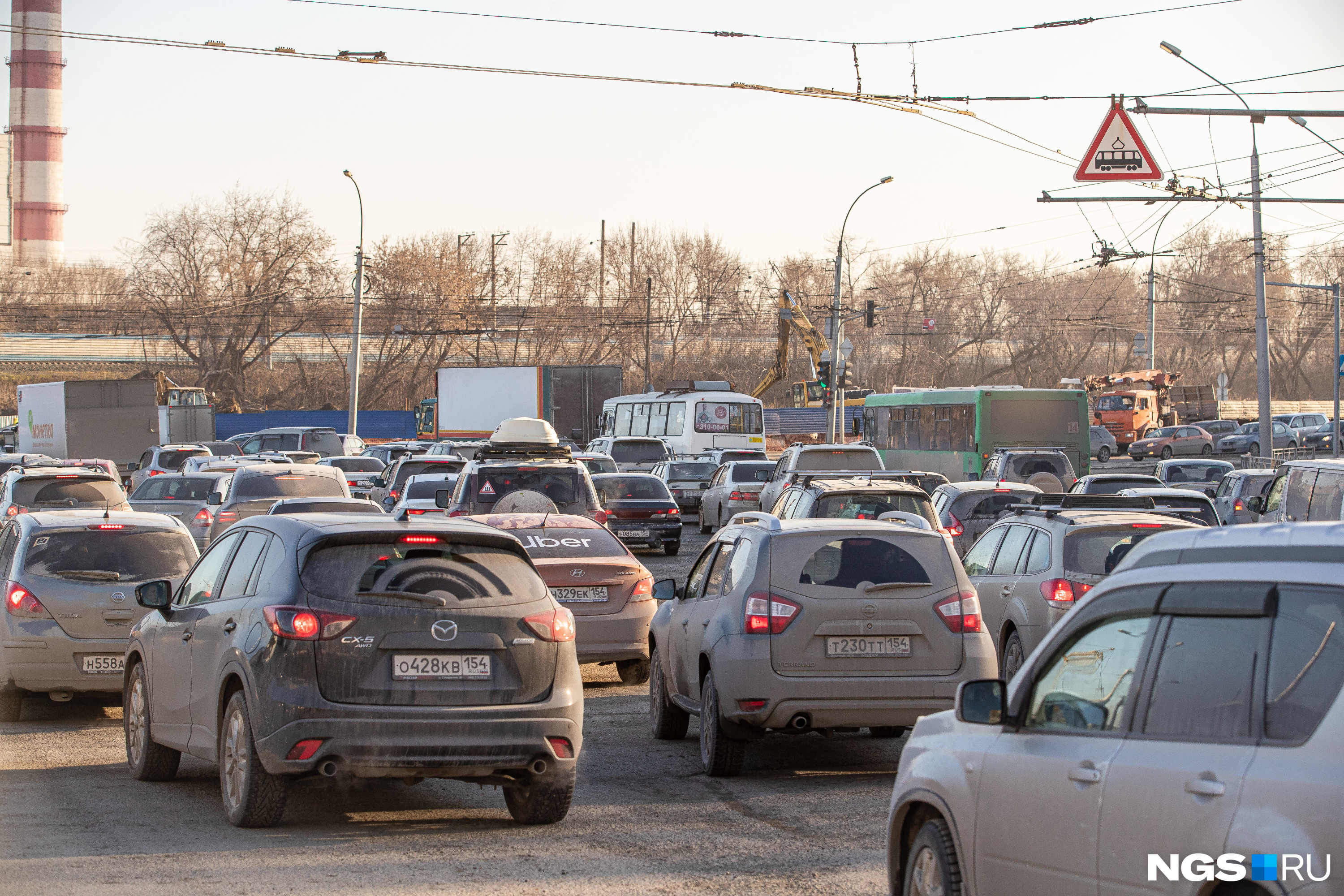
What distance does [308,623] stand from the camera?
670 cm

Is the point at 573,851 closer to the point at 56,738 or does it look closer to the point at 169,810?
the point at 169,810

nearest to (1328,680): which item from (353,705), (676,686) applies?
(353,705)

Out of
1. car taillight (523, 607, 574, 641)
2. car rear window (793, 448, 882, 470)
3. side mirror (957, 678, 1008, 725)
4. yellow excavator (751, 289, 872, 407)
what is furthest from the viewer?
yellow excavator (751, 289, 872, 407)

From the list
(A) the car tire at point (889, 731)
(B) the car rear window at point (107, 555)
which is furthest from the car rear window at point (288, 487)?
(A) the car tire at point (889, 731)

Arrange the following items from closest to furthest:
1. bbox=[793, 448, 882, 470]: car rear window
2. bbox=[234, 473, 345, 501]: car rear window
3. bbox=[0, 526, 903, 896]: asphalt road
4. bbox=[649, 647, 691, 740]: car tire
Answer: bbox=[0, 526, 903, 896]: asphalt road → bbox=[649, 647, 691, 740]: car tire → bbox=[234, 473, 345, 501]: car rear window → bbox=[793, 448, 882, 470]: car rear window

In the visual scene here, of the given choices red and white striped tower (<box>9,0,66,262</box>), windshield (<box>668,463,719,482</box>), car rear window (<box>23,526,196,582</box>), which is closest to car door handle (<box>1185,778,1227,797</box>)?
car rear window (<box>23,526,196,582</box>)

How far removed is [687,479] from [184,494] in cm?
1384

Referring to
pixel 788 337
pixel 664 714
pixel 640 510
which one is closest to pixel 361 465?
pixel 640 510

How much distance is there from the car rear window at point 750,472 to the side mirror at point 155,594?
2297 cm

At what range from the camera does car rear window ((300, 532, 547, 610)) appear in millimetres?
6863

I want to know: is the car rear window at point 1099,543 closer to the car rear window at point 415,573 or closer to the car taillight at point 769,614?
the car taillight at point 769,614

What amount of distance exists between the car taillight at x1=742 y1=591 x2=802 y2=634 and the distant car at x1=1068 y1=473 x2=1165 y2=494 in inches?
504

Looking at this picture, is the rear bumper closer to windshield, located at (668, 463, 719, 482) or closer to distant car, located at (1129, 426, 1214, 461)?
windshield, located at (668, 463, 719, 482)

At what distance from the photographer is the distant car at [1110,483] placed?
67.6 feet
